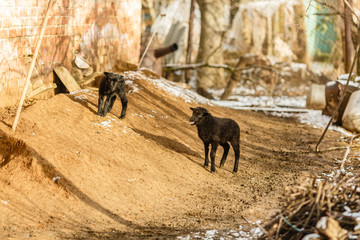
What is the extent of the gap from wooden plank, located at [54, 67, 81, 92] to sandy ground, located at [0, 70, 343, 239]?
33cm

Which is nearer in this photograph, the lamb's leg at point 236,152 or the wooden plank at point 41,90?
the lamb's leg at point 236,152

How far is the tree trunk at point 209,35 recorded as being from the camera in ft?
67.8

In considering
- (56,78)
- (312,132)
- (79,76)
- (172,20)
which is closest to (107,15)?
(79,76)

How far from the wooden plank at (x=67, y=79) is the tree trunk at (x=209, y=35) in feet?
34.8

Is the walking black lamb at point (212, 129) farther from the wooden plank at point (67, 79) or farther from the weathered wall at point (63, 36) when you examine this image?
the weathered wall at point (63, 36)

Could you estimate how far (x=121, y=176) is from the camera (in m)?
7.41

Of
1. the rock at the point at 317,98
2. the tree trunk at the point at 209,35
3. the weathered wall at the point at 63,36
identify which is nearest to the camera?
the weathered wall at the point at 63,36

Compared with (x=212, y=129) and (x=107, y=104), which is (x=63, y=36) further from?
(x=212, y=129)

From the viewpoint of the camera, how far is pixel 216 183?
7996 mm

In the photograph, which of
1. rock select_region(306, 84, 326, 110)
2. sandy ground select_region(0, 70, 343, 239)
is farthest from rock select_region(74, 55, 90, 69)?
rock select_region(306, 84, 326, 110)

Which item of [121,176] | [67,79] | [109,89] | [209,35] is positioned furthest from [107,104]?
[209,35]

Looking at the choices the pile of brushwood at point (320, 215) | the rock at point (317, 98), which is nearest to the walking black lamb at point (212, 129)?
the pile of brushwood at point (320, 215)

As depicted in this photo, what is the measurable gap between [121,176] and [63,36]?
15.3 feet

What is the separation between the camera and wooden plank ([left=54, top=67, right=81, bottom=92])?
10.3m
